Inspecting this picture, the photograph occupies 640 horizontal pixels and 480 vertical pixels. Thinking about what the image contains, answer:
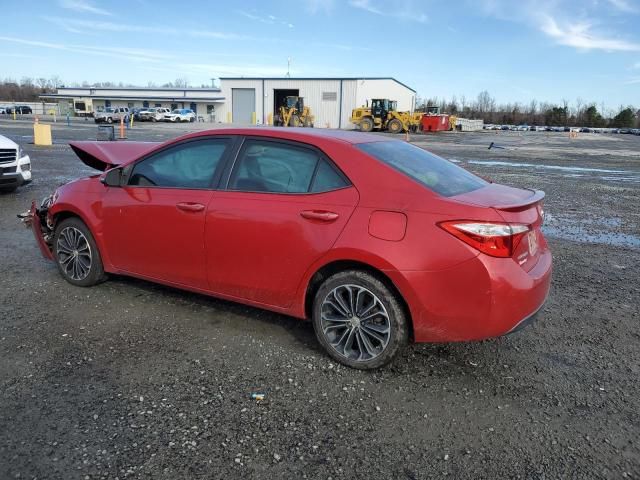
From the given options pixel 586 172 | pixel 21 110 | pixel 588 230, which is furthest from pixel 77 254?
pixel 21 110

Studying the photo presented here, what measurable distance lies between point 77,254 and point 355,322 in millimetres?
2982

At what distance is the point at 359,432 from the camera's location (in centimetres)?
286

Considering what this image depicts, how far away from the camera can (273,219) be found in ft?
12.0

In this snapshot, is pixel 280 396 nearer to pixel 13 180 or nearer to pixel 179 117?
pixel 13 180

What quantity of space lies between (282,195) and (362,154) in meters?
0.65

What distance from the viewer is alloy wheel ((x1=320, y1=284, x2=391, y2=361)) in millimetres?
3432

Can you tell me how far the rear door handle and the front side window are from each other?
0.98 metres

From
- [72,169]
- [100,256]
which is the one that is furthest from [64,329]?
[72,169]

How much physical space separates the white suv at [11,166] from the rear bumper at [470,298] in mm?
8744

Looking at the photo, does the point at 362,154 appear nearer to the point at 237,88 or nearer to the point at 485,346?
the point at 485,346

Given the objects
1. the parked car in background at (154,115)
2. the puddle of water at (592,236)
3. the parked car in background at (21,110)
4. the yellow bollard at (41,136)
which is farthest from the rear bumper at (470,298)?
the parked car in background at (21,110)

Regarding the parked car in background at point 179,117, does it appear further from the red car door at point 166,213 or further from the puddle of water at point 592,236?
the red car door at point 166,213

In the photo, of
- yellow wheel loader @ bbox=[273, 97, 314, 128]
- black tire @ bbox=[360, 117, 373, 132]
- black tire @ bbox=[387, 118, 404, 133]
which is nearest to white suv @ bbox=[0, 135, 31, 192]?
black tire @ bbox=[360, 117, 373, 132]

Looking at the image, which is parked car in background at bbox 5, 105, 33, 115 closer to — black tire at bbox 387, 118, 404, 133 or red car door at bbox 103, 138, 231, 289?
black tire at bbox 387, 118, 404, 133
